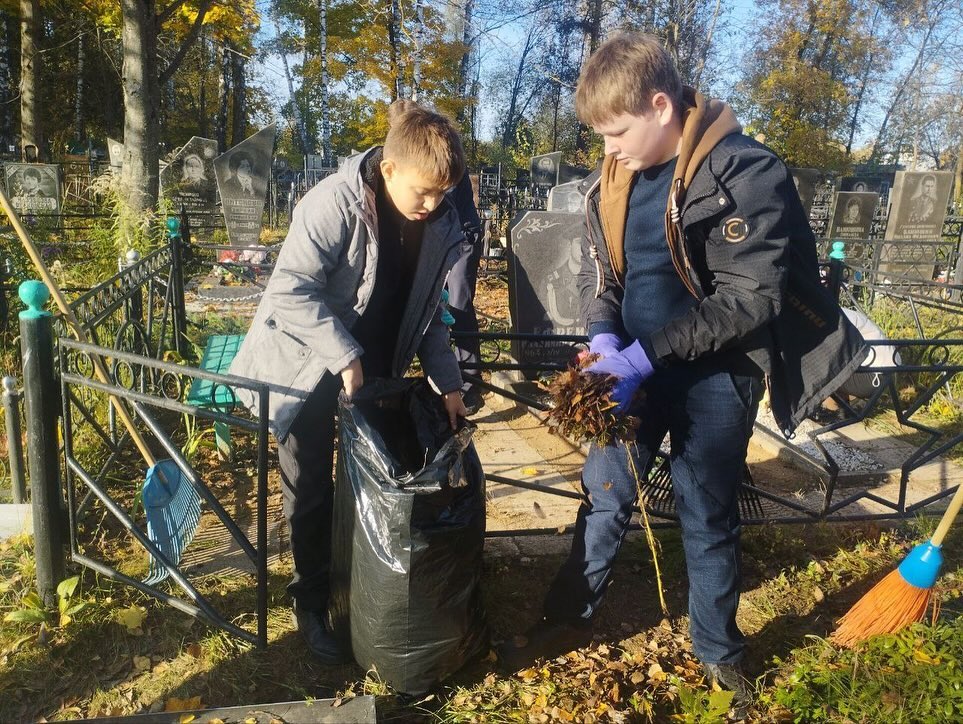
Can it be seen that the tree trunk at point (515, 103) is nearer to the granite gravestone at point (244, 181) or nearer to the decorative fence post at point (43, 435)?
the granite gravestone at point (244, 181)

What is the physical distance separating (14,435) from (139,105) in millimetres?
7388

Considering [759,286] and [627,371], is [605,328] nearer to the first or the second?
[627,371]

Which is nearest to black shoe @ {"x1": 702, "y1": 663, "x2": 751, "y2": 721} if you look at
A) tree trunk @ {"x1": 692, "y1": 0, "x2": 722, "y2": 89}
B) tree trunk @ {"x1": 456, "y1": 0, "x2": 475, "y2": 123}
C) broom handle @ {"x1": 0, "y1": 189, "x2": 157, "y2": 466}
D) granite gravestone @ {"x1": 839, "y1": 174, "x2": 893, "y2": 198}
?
broom handle @ {"x1": 0, "y1": 189, "x2": 157, "y2": 466}

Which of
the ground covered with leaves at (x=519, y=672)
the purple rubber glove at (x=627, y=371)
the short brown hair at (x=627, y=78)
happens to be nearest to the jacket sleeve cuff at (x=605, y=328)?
the purple rubber glove at (x=627, y=371)

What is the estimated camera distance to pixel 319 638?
2178 millimetres

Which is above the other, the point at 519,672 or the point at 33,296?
the point at 33,296

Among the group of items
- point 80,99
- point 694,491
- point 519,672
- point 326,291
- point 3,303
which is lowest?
point 519,672

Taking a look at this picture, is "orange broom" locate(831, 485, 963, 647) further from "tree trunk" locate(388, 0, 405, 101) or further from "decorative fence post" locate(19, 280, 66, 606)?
"tree trunk" locate(388, 0, 405, 101)

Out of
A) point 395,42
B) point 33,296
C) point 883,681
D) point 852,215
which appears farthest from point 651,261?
point 395,42

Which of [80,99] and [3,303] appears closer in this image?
[3,303]

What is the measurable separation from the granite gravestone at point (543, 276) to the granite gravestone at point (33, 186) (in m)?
9.07

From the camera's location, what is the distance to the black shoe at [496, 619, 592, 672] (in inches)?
85.8

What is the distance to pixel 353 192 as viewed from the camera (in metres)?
1.87

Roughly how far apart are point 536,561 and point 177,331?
3.17 metres
